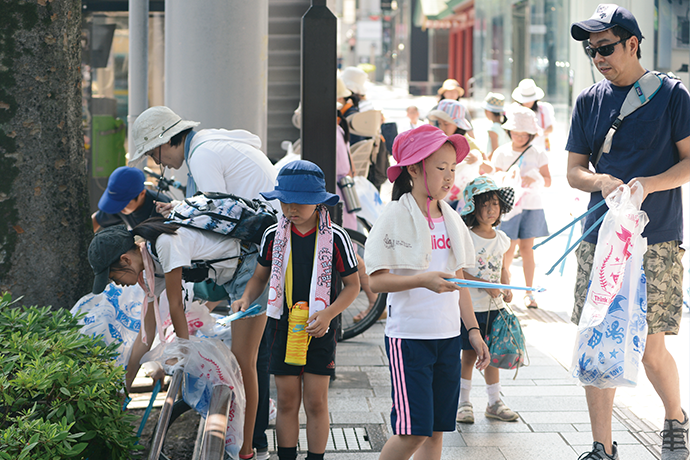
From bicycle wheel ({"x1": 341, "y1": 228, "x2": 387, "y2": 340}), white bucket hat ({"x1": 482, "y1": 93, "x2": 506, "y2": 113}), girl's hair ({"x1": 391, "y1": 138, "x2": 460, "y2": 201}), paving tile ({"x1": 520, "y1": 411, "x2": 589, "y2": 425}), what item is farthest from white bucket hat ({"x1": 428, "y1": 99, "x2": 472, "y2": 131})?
girl's hair ({"x1": 391, "y1": 138, "x2": 460, "y2": 201})

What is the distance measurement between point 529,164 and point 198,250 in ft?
14.0

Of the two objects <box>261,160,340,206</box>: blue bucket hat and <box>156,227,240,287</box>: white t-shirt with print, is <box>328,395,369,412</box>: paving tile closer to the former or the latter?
<box>156,227,240,287</box>: white t-shirt with print

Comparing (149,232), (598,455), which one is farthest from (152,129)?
(598,455)

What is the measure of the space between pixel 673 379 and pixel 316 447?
172 cm

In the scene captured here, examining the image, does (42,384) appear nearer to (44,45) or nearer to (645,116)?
(44,45)

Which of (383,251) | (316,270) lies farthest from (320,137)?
(383,251)

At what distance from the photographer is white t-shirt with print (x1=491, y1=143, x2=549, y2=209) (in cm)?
693

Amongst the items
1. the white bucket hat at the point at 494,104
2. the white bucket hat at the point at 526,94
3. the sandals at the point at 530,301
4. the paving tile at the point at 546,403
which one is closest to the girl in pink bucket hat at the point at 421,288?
the paving tile at the point at 546,403

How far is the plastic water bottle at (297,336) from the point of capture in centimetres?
336

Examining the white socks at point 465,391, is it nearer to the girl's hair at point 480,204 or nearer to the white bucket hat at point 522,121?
the girl's hair at point 480,204

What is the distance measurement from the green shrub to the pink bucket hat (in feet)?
4.47

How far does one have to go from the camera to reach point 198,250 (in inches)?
135

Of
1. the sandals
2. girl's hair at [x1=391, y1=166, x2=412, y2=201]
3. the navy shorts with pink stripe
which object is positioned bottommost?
the sandals

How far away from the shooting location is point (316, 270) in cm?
336
